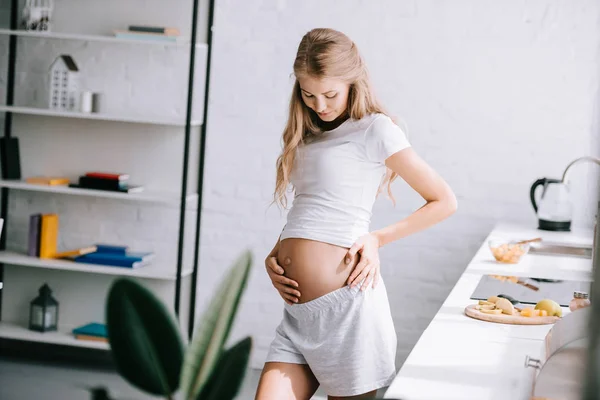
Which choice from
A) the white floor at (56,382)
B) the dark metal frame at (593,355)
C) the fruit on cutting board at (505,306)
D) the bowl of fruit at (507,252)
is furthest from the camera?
the white floor at (56,382)

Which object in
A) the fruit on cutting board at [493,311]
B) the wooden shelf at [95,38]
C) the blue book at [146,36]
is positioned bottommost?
the fruit on cutting board at [493,311]

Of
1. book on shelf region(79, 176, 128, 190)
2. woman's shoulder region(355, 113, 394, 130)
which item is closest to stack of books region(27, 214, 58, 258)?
book on shelf region(79, 176, 128, 190)

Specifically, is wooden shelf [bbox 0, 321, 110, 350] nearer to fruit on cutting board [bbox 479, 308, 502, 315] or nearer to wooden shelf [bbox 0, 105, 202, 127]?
wooden shelf [bbox 0, 105, 202, 127]

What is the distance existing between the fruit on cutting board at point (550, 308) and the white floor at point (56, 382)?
5.80 ft

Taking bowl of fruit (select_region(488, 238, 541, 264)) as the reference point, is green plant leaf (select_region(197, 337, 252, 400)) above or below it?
above

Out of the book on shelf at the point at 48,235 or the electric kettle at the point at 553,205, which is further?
the book on shelf at the point at 48,235

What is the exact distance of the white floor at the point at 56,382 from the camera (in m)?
3.60

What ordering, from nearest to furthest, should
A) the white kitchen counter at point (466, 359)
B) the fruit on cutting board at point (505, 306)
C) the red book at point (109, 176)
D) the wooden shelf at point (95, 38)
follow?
the white kitchen counter at point (466, 359), the fruit on cutting board at point (505, 306), the wooden shelf at point (95, 38), the red book at point (109, 176)

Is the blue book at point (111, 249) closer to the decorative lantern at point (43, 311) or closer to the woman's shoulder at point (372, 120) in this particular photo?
the decorative lantern at point (43, 311)

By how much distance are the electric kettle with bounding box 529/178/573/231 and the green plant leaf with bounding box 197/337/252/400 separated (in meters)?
2.93

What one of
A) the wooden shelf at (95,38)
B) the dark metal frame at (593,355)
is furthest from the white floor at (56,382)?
the dark metal frame at (593,355)

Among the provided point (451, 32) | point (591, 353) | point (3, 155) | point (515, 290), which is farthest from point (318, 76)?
point (3, 155)

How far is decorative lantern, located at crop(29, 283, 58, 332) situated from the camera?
A: 400cm

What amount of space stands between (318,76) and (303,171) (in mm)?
237
